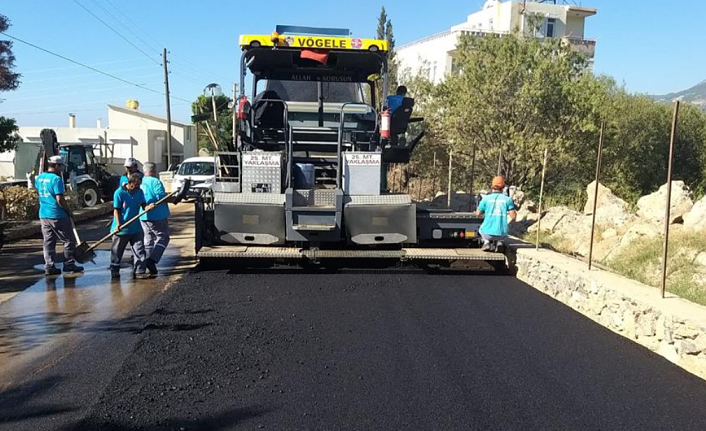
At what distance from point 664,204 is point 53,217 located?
12111 mm

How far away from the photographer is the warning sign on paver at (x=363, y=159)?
340 inches

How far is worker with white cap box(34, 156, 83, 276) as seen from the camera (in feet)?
27.3

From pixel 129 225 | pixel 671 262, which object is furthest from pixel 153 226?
pixel 671 262

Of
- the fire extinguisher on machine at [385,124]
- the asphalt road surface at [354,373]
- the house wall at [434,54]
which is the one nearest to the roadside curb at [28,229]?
the asphalt road surface at [354,373]

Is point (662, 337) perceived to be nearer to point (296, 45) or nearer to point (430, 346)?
point (430, 346)

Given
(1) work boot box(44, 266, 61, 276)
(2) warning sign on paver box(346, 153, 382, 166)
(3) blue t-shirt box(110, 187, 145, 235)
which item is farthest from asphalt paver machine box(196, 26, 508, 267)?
(1) work boot box(44, 266, 61, 276)

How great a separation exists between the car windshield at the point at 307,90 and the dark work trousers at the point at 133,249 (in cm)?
323

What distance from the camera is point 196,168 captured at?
23.3 meters

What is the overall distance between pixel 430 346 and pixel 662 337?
2.05 meters

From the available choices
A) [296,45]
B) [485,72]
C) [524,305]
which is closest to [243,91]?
[296,45]

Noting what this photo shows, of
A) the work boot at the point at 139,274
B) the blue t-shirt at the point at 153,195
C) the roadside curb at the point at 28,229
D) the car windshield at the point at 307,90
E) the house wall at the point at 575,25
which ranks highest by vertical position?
the house wall at the point at 575,25

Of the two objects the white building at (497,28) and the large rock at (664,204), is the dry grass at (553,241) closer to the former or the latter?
the large rock at (664,204)

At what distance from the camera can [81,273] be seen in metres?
8.65

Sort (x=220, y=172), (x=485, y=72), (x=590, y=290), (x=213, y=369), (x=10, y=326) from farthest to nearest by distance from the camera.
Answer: (x=485, y=72), (x=220, y=172), (x=590, y=290), (x=10, y=326), (x=213, y=369)
